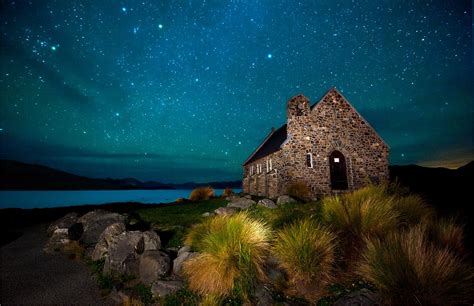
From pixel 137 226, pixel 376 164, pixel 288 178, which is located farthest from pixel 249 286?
pixel 376 164

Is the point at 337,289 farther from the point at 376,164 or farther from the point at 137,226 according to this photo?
the point at 376,164

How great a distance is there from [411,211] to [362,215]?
193 cm

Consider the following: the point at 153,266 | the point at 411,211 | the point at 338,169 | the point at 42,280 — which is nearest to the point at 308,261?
the point at 411,211

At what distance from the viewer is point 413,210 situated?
7.45m

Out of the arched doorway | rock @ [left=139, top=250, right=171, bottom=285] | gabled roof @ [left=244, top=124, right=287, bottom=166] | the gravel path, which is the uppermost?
gabled roof @ [left=244, top=124, right=287, bottom=166]

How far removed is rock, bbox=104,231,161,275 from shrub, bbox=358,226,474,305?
266 inches

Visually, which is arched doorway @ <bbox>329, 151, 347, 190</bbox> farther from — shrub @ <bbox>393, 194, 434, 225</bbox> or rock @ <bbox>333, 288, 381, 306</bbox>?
rock @ <bbox>333, 288, 381, 306</bbox>

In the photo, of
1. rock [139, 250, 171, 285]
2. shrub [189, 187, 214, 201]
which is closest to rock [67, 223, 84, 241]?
rock [139, 250, 171, 285]

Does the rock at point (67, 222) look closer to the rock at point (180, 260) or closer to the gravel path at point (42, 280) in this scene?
the gravel path at point (42, 280)

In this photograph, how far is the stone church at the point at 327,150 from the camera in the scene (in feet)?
Answer: 70.3

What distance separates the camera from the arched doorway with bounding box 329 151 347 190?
22219 mm

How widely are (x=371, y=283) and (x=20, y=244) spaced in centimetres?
1536

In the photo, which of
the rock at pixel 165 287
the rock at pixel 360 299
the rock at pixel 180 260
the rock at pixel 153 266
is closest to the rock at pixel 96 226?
the rock at pixel 153 266

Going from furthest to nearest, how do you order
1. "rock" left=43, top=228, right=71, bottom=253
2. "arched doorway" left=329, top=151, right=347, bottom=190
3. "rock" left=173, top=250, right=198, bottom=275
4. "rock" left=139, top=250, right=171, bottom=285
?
"arched doorway" left=329, top=151, right=347, bottom=190
"rock" left=43, top=228, right=71, bottom=253
"rock" left=173, top=250, right=198, bottom=275
"rock" left=139, top=250, right=171, bottom=285
